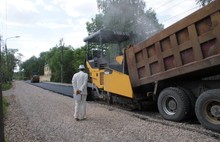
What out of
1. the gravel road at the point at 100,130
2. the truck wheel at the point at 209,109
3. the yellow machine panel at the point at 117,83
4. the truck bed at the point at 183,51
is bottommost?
the gravel road at the point at 100,130

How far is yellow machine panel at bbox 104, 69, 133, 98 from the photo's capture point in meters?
7.95

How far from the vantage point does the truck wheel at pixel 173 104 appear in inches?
248

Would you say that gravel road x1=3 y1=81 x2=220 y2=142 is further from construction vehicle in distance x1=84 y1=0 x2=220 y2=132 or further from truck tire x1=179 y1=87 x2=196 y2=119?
construction vehicle in distance x1=84 y1=0 x2=220 y2=132

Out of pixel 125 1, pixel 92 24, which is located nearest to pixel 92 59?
pixel 125 1

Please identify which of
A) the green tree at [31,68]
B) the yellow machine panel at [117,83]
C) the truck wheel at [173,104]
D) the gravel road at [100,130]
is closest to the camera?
the gravel road at [100,130]

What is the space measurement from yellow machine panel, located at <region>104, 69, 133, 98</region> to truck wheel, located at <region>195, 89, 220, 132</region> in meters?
2.51

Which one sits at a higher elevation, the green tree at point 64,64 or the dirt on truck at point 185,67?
the green tree at point 64,64

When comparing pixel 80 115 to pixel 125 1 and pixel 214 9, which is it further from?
pixel 125 1

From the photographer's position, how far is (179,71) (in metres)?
6.26

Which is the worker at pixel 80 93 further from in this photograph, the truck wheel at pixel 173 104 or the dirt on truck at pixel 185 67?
the truck wheel at pixel 173 104

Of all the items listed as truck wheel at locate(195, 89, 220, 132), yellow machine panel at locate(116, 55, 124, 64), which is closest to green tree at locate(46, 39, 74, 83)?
yellow machine panel at locate(116, 55, 124, 64)

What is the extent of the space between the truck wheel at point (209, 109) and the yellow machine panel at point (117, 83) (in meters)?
2.51

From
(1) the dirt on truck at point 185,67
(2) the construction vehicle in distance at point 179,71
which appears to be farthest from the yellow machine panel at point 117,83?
(1) the dirt on truck at point 185,67

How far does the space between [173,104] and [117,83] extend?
2.30 metres
